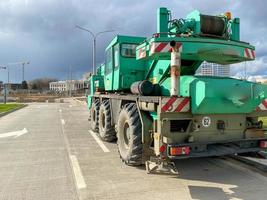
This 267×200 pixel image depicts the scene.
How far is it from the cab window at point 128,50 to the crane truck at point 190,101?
5.08 ft

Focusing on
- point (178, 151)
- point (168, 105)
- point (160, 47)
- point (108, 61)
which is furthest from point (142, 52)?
point (108, 61)

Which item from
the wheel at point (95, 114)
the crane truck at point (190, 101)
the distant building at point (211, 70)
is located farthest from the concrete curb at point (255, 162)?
the wheel at point (95, 114)

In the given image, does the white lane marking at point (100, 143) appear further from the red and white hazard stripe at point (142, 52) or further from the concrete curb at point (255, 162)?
the concrete curb at point (255, 162)

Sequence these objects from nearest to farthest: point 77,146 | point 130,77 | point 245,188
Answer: point 245,188, point 130,77, point 77,146

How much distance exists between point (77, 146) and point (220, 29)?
17.9ft

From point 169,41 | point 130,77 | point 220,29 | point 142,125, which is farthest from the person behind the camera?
point 130,77

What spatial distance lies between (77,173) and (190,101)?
2.78 m

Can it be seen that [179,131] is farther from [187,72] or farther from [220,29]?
→ [220,29]

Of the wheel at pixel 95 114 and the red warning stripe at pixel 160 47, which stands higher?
the red warning stripe at pixel 160 47

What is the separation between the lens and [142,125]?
6770 millimetres

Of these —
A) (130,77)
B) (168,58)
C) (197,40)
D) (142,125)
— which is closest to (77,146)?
(130,77)

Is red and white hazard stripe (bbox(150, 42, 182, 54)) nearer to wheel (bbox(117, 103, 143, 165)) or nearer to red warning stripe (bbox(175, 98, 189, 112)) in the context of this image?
red warning stripe (bbox(175, 98, 189, 112))

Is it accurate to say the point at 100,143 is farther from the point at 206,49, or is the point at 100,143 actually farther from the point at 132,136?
the point at 206,49

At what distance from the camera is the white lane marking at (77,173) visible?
20.2 ft
